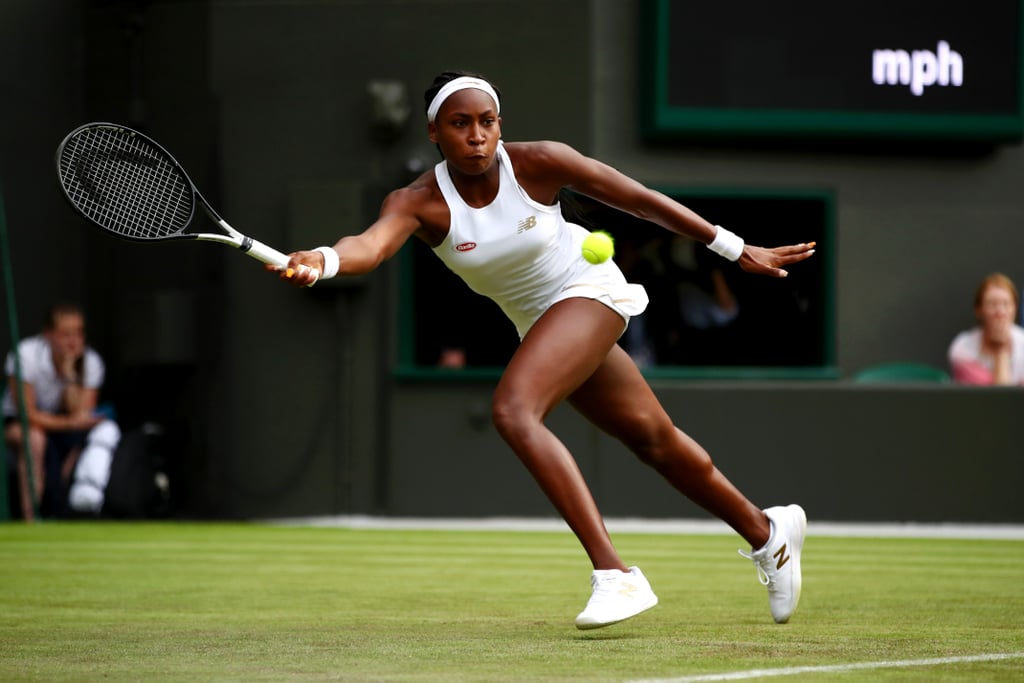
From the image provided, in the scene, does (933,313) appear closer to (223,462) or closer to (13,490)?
(223,462)

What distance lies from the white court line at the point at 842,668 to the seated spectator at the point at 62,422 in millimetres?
8489

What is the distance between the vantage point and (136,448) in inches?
502

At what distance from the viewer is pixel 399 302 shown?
12844mm

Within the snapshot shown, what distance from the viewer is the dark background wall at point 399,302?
12.5 m

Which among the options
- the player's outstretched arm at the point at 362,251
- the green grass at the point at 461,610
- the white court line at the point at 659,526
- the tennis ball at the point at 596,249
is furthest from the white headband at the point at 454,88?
the white court line at the point at 659,526

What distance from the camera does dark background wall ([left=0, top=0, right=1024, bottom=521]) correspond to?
12484 mm

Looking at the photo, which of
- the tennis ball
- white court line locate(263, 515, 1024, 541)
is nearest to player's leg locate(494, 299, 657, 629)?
the tennis ball

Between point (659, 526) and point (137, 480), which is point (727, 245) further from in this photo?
point (137, 480)

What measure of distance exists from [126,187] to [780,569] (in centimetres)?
262

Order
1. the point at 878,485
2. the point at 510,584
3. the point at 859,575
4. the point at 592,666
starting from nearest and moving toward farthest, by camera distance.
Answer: the point at 592,666 → the point at 510,584 → the point at 859,575 → the point at 878,485

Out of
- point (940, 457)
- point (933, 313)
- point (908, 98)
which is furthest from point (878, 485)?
point (908, 98)

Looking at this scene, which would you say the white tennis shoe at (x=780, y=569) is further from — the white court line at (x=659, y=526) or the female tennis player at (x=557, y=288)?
the white court line at (x=659, y=526)

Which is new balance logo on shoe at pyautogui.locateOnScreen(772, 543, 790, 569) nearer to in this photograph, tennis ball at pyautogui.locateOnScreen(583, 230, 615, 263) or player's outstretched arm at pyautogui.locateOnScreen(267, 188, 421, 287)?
tennis ball at pyautogui.locateOnScreen(583, 230, 615, 263)

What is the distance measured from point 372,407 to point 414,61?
8.35 ft
